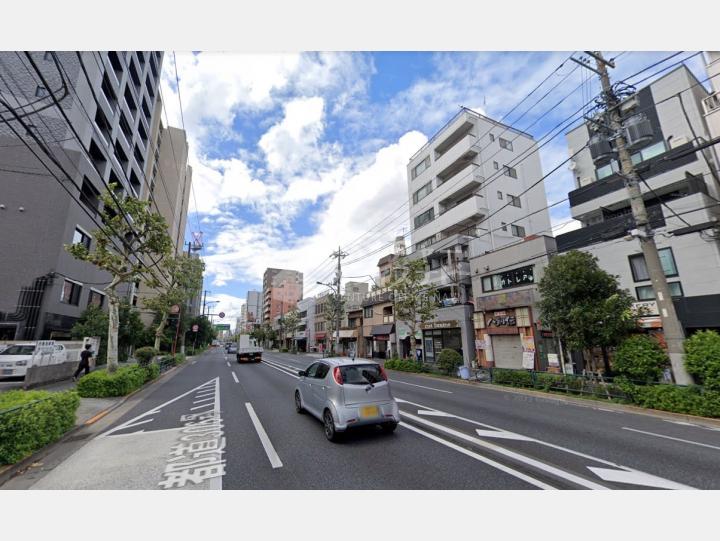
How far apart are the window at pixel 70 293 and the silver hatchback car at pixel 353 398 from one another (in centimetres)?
2391

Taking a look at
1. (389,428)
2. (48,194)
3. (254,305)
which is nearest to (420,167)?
(48,194)

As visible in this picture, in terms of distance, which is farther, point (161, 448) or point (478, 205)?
point (478, 205)

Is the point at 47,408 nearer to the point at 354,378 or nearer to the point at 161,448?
the point at 161,448

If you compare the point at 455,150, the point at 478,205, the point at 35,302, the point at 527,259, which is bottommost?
the point at 35,302

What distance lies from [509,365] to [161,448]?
22566 mm

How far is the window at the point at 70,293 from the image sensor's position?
69.8 ft

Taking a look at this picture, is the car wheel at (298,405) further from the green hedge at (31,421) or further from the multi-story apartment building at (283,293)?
the multi-story apartment building at (283,293)

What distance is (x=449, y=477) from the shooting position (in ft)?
15.6

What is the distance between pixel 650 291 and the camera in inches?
672

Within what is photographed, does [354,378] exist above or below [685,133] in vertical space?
below

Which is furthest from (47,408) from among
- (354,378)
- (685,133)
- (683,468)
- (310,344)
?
(310,344)

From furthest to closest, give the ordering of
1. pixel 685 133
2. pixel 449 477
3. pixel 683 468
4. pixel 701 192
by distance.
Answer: pixel 685 133 < pixel 701 192 < pixel 683 468 < pixel 449 477

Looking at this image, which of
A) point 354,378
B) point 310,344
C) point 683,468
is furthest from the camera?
point 310,344

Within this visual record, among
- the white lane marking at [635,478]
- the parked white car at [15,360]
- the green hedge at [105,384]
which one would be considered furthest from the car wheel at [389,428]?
the parked white car at [15,360]
